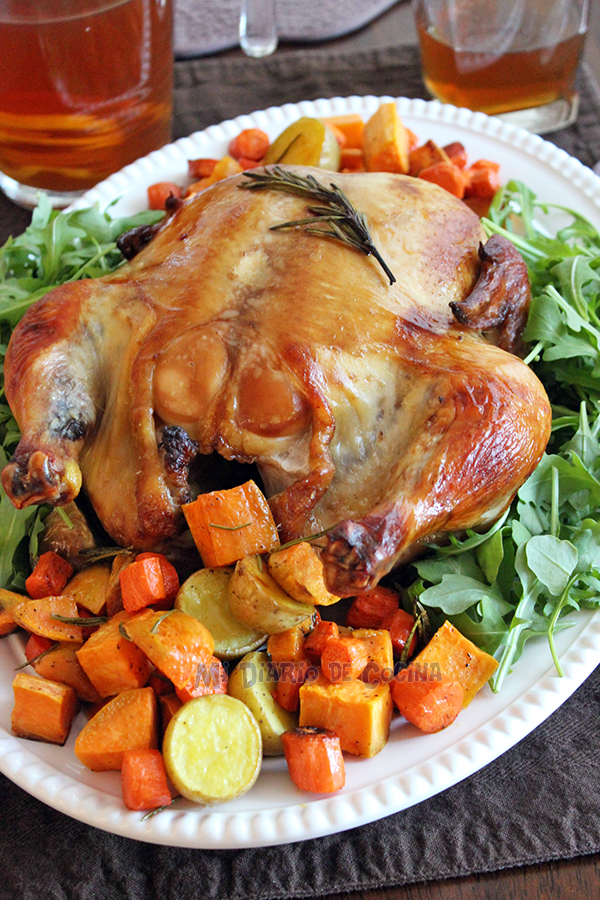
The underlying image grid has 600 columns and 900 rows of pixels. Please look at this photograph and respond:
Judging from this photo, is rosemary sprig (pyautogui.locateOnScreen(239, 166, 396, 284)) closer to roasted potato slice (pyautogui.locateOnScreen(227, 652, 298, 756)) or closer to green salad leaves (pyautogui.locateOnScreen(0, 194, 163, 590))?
green salad leaves (pyautogui.locateOnScreen(0, 194, 163, 590))

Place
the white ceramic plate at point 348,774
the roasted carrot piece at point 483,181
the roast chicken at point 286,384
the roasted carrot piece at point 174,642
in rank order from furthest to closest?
1. the roasted carrot piece at point 483,181
2. the roast chicken at point 286,384
3. the roasted carrot piece at point 174,642
4. the white ceramic plate at point 348,774

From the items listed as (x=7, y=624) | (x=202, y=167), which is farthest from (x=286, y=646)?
(x=202, y=167)

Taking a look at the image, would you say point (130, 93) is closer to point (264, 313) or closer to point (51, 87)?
point (51, 87)

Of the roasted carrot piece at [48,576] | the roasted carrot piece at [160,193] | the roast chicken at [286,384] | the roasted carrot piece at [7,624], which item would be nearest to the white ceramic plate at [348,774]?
the roasted carrot piece at [7,624]

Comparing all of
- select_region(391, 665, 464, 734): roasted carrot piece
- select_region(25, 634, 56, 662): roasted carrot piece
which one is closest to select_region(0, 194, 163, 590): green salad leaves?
select_region(25, 634, 56, 662): roasted carrot piece

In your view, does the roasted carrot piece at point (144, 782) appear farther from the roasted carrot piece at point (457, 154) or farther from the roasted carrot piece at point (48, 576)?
the roasted carrot piece at point (457, 154)

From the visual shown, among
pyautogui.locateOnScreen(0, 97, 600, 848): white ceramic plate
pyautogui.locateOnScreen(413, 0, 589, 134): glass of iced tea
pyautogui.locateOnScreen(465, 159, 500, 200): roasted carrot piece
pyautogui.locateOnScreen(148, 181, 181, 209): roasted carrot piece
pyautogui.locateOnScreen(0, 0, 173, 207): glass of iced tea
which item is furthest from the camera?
pyautogui.locateOnScreen(413, 0, 589, 134): glass of iced tea
